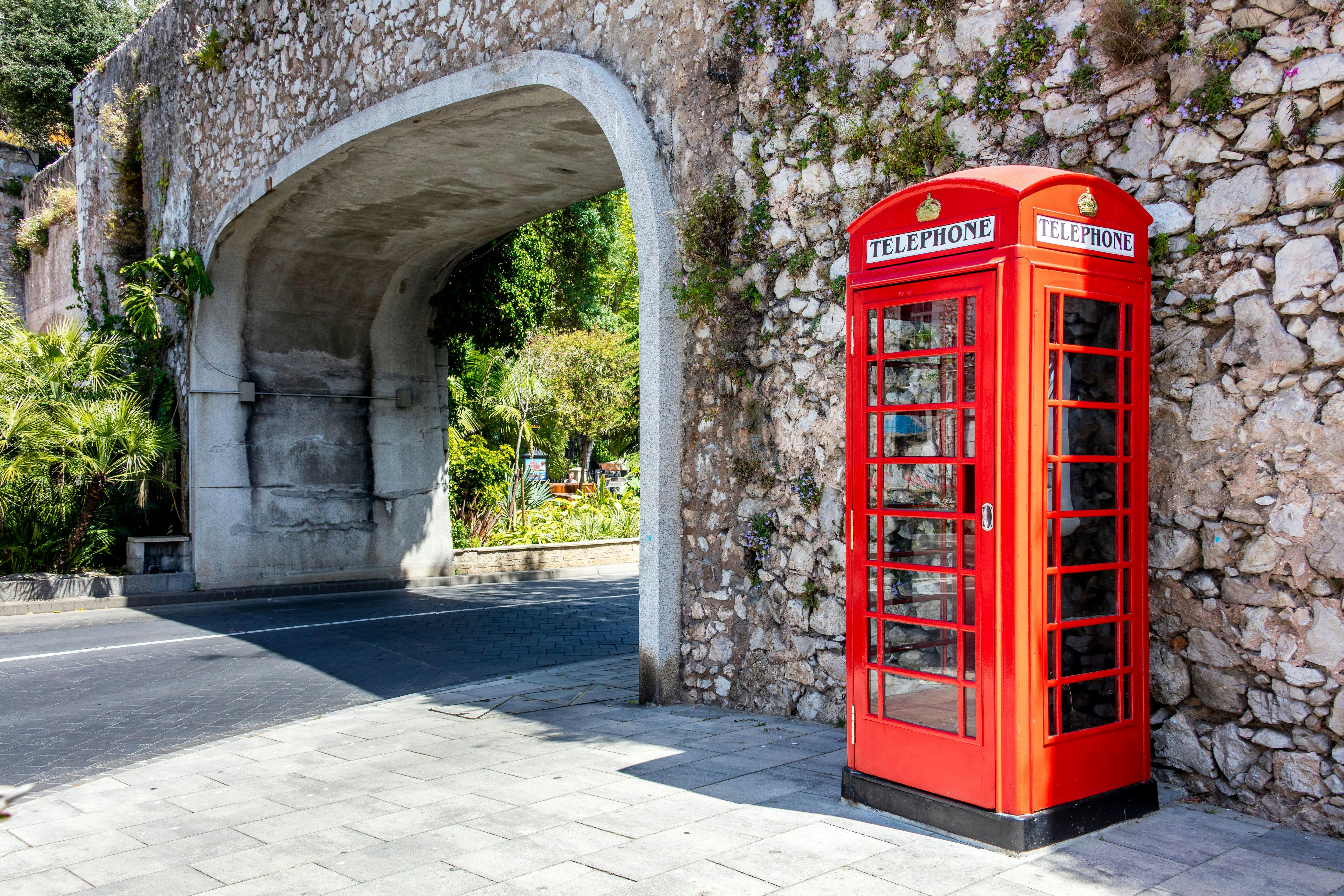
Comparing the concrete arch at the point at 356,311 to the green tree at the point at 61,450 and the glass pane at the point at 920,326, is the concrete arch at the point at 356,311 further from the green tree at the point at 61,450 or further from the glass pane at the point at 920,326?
the glass pane at the point at 920,326

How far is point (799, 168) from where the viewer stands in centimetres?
608

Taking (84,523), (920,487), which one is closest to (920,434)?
(920,487)

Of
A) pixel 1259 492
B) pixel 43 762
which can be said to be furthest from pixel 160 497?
pixel 1259 492

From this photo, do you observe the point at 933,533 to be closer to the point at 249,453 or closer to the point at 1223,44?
the point at 1223,44

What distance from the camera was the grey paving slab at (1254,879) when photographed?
3.38 metres

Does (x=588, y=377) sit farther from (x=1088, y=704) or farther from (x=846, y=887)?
(x=846, y=887)

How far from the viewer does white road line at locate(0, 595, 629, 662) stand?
9250mm

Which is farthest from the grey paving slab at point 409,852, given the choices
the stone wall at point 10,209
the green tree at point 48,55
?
the green tree at point 48,55

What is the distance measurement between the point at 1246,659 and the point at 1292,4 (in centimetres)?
268

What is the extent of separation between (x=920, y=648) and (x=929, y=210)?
5.98ft

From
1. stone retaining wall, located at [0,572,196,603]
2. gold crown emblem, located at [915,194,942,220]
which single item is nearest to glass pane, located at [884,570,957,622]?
gold crown emblem, located at [915,194,942,220]

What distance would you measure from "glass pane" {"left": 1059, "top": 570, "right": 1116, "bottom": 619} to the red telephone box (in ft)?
0.03

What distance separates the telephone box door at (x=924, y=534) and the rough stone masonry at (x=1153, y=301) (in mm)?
1084

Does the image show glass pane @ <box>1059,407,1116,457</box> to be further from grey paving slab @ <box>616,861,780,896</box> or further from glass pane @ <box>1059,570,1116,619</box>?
grey paving slab @ <box>616,861,780,896</box>
